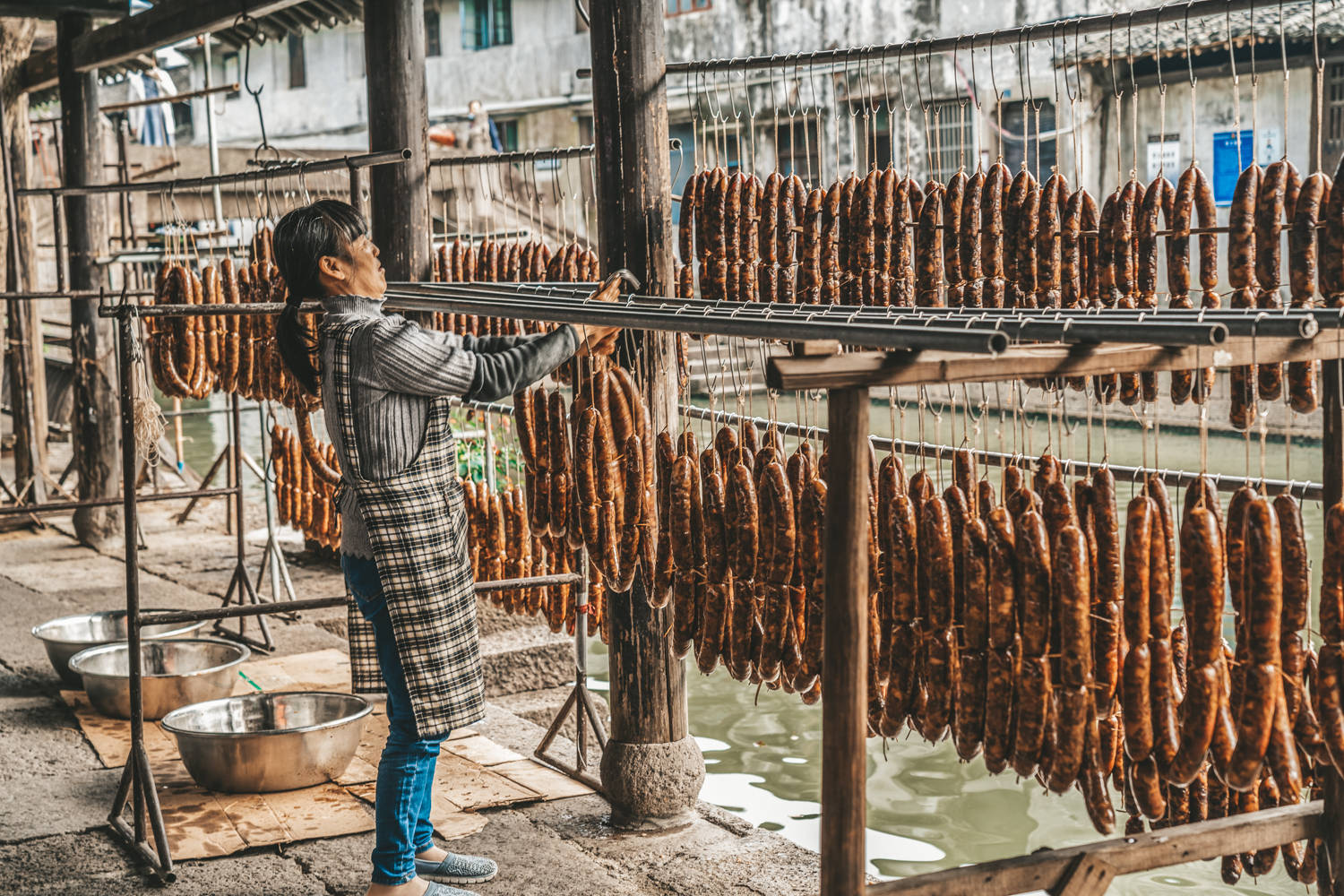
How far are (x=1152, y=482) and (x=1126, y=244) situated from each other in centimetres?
121

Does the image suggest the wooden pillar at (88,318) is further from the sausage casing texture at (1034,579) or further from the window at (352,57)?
the window at (352,57)

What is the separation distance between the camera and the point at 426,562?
3711 mm

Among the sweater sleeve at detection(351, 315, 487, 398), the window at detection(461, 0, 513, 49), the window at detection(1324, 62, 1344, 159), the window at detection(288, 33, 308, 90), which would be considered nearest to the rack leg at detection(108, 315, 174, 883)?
the sweater sleeve at detection(351, 315, 487, 398)

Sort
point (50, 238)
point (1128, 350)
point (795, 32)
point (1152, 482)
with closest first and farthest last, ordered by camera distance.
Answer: point (1128, 350), point (1152, 482), point (50, 238), point (795, 32)

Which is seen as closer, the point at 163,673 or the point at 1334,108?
the point at 163,673

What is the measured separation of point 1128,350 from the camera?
2568 mm

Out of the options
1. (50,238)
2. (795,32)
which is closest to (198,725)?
(50,238)

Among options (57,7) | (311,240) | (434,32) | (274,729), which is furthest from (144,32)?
(434,32)

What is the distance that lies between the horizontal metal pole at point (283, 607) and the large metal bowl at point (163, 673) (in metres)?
0.78

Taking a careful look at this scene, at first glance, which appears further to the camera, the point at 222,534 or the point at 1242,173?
the point at 222,534

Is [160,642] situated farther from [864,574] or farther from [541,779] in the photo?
[864,574]

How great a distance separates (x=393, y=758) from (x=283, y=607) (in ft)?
4.64

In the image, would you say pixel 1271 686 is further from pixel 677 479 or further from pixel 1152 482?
pixel 677 479

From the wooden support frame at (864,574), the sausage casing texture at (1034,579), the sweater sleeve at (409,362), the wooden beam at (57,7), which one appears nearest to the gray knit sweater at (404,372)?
the sweater sleeve at (409,362)
